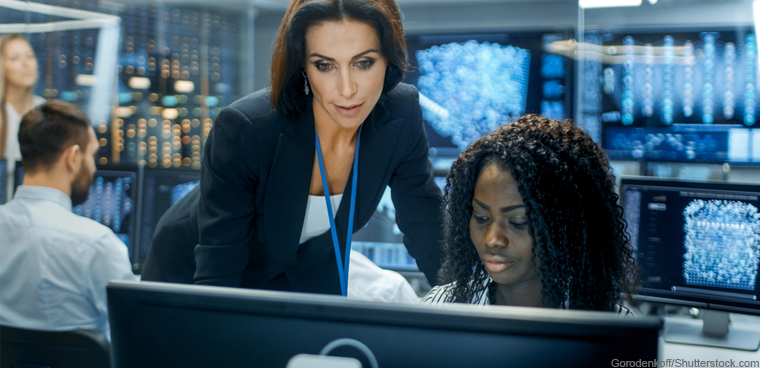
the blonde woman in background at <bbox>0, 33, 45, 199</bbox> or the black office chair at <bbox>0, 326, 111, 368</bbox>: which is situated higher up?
the blonde woman in background at <bbox>0, 33, 45, 199</bbox>

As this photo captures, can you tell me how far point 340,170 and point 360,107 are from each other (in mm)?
226

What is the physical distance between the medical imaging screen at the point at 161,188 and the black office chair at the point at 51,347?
849 mm

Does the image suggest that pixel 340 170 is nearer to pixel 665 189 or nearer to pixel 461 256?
pixel 461 256

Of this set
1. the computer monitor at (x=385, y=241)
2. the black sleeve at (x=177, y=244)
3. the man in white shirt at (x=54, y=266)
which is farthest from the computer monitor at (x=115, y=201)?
the computer monitor at (x=385, y=241)

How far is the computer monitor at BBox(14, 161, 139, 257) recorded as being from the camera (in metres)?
2.04

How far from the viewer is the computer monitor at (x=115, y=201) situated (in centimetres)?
204

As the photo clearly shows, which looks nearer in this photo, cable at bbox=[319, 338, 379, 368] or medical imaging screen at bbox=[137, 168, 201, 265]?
cable at bbox=[319, 338, 379, 368]

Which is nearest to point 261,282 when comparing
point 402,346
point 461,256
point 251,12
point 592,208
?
point 461,256

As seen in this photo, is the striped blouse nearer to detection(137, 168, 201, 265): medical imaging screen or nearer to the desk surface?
the desk surface

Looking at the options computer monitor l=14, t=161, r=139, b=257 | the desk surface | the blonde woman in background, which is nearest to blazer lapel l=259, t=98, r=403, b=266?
the desk surface

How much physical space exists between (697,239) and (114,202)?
192 cm

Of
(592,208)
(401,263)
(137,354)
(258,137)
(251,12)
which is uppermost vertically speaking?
(251,12)

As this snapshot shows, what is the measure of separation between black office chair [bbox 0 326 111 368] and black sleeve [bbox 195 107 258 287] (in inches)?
10.0

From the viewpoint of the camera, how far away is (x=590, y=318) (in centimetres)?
48
